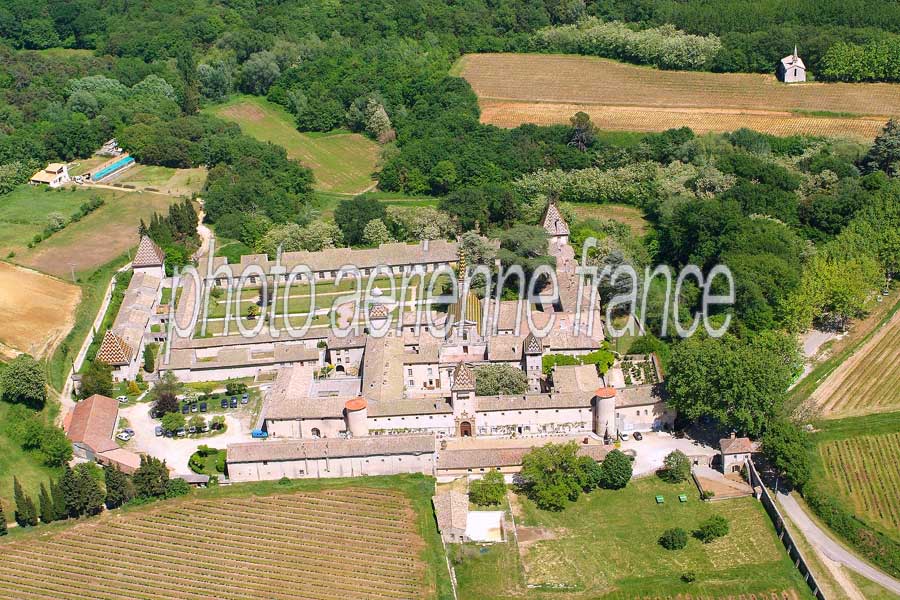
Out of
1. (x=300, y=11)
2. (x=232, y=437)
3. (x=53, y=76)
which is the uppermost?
(x=300, y=11)

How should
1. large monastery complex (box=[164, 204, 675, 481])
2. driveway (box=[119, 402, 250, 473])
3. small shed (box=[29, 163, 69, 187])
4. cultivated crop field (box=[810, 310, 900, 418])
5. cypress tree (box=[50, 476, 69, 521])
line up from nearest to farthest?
cypress tree (box=[50, 476, 69, 521]) < large monastery complex (box=[164, 204, 675, 481]) < driveway (box=[119, 402, 250, 473]) < cultivated crop field (box=[810, 310, 900, 418]) < small shed (box=[29, 163, 69, 187])


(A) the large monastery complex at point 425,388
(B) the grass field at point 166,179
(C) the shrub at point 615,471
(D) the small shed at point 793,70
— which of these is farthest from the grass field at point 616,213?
(B) the grass field at point 166,179

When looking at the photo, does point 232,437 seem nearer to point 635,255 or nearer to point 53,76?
point 635,255

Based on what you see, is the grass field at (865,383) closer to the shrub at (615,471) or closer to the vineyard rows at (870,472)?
→ the vineyard rows at (870,472)

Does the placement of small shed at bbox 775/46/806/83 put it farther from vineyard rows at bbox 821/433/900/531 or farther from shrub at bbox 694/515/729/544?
shrub at bbox 694/515/729/544

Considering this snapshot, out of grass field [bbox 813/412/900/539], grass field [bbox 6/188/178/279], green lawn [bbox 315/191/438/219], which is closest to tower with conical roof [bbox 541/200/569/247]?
green lawn [bbox 315/191/438/219]

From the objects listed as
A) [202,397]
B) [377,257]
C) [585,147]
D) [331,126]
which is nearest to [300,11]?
[331,126]
